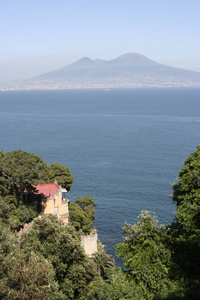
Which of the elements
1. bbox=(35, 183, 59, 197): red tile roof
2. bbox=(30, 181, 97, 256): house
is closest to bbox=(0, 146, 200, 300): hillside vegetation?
bbox=(30, 181, 97, 256): house

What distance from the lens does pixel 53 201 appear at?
3916 centimetres

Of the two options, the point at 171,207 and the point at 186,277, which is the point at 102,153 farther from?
the point at 186,277

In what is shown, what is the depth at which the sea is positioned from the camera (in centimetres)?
5941

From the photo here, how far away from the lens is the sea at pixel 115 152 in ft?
195

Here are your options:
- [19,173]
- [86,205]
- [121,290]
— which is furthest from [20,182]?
[121,290]

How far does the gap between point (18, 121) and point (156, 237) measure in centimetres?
13048

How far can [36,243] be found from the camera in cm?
2303

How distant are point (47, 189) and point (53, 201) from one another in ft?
5.72

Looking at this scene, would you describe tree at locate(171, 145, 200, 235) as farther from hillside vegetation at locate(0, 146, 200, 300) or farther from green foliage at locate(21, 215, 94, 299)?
green foliage at locate(21, 215, 94, 299)

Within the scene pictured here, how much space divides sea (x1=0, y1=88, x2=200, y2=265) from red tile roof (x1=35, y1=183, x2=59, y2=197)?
36.1 feet

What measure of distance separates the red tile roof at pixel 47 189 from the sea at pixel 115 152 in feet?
36.1

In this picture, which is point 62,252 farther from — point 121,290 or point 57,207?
point 57,207

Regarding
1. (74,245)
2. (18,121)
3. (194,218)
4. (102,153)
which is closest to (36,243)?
(74,245)

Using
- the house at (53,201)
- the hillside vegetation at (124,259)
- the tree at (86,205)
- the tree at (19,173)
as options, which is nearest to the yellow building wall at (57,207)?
the house at (53,201)
